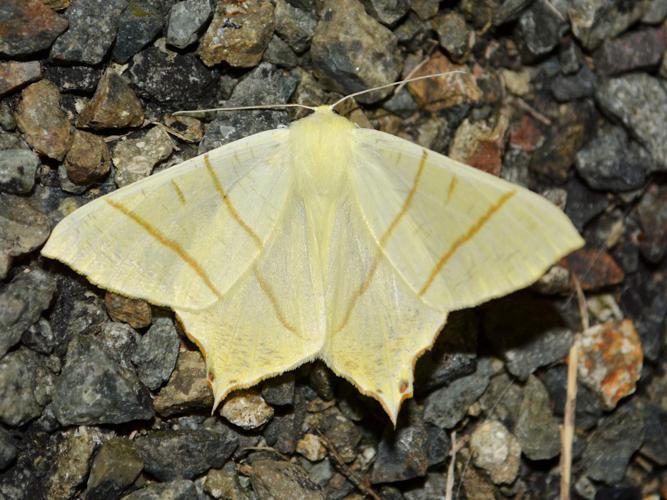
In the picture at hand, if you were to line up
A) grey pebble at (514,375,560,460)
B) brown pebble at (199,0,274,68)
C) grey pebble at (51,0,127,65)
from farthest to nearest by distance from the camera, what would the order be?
grey pebble at (514,375,560,460)
brown pebble at (199,0,274,68)
grey pebble at (51,0,127,65)

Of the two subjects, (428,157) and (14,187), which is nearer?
(428,157)

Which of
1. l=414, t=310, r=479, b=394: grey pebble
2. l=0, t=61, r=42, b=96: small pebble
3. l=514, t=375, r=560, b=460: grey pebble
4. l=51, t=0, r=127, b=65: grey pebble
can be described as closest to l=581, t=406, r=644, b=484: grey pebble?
l=514, t=375, r=560, b=460: grey pebble

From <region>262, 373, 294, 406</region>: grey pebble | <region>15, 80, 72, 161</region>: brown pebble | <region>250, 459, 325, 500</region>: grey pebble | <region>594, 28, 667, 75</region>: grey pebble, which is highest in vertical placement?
<region>594, 28, 667, 75</region>: grey pebble

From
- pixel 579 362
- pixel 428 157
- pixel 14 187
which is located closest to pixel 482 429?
pixel 579 362

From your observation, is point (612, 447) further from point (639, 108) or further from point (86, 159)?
point (86, 159)

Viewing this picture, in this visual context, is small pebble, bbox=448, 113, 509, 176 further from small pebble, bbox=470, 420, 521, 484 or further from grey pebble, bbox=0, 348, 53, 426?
grey pebble, bbox=0, 348, 53, 426

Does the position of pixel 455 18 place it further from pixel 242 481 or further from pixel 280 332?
pixel 242 481

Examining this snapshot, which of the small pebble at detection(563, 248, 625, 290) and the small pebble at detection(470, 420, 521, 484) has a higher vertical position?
the small pebble at detection(563, 248, 625, 290)
